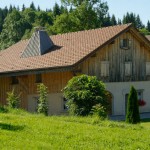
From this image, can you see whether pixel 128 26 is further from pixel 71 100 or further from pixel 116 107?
pixel 71 100

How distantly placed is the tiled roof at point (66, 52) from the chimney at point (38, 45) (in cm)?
52

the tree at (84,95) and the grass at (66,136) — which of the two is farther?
the tree at (84,95)

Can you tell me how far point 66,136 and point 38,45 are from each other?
22.4 meters

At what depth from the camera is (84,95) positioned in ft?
82.4

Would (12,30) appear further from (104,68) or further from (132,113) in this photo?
(132,113)

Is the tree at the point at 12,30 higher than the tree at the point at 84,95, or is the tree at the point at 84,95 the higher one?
the tree at the point at 12,30

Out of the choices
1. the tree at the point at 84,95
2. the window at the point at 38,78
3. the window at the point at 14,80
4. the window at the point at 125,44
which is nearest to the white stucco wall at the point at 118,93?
the window at the point at 125,44

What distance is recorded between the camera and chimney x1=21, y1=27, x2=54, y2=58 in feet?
119

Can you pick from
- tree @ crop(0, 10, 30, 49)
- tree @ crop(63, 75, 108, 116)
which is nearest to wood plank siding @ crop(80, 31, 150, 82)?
tree @ crop(63, 75, 108, 116)

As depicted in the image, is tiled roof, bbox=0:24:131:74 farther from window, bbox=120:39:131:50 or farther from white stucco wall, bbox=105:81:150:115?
white stucco wall, bbox=105:81:150:115

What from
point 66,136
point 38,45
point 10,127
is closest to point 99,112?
point 10,127

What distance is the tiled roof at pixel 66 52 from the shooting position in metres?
31.9

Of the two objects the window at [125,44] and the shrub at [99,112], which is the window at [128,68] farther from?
the shrub at [99,112]

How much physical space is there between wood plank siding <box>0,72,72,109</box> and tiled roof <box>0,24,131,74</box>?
1.09 m
